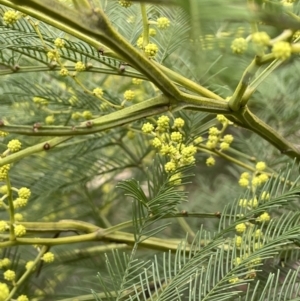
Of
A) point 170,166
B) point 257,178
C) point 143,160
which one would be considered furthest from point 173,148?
point 143,160

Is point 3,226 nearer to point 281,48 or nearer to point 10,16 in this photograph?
point 10,16

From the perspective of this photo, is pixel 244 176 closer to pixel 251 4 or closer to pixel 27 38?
pixel 27 38

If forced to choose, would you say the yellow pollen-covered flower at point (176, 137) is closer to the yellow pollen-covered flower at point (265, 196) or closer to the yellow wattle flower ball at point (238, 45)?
the yellow pollen-covered flower at point (265, 196)

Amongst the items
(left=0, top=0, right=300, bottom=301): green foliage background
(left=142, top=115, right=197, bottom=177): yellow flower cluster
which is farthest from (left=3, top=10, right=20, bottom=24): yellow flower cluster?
(left=142, top=115, right=197, bottom=177): yellow flower cluster

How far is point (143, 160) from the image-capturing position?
0.72 m

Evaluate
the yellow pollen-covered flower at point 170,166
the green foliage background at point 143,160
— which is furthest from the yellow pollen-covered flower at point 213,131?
the yellow pollen-covered flower at point 170,166

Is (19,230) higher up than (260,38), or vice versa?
(260,38)

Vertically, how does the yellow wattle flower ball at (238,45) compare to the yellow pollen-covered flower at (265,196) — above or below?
above

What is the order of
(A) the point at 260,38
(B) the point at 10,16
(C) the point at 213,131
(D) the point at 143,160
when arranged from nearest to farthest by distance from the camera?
(A) the point at 260,38 < (B) the point at 10,16 < (C) the point at 213,131 < (D) the point at 143,160

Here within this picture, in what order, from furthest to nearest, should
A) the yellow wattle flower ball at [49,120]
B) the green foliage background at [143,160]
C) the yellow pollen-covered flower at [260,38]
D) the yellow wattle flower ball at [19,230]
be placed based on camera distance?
the yellow wattle flower ball at [49,120]
the yellow wattle flower ball at [19,230]
the green foliage background at [143,160]
the yellow pollen-covered flower at [260,38]

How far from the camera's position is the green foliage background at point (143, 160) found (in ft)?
1.07

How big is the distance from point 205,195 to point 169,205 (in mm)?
325

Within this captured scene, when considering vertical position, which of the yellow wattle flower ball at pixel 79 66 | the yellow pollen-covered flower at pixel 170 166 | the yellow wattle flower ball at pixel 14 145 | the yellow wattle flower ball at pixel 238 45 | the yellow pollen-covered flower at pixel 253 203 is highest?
the yellow wattle flower ball at pixel 79 66

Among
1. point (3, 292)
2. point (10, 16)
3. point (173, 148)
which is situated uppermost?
point (10, 16)
